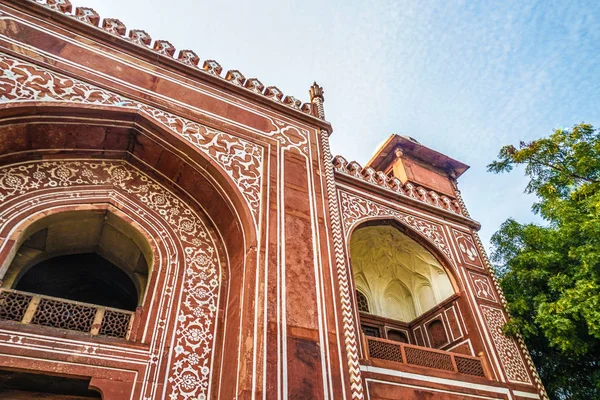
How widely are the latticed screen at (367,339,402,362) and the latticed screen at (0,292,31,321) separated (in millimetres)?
3722

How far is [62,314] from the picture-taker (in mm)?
4031

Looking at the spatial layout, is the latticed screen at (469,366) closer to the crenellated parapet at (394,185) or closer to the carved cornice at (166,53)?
the crenellated parapet at (394,185)

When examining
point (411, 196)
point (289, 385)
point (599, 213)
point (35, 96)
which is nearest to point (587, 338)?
point (599, 213)

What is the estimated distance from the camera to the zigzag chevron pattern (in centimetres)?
412

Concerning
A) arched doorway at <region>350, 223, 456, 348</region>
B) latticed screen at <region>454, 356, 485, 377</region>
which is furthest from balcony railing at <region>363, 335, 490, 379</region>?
arched doorway at <region>350, 223, 456, 348</region>

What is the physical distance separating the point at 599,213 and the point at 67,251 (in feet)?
22.9

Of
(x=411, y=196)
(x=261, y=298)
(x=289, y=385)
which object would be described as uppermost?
(x=411, y=196)

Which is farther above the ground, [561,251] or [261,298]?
[561,251]

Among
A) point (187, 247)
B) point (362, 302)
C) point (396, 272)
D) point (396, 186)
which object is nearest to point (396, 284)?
point (396, 272)

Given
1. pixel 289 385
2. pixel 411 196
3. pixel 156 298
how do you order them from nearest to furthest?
1. pixel 289 385
2. pixel 156 298
3. pixel 411 196

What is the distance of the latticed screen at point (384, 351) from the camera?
505 cm

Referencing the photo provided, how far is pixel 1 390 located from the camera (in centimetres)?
390

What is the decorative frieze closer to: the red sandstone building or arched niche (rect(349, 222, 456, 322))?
the red sandstone building

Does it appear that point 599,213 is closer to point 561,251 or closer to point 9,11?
point 561,251
